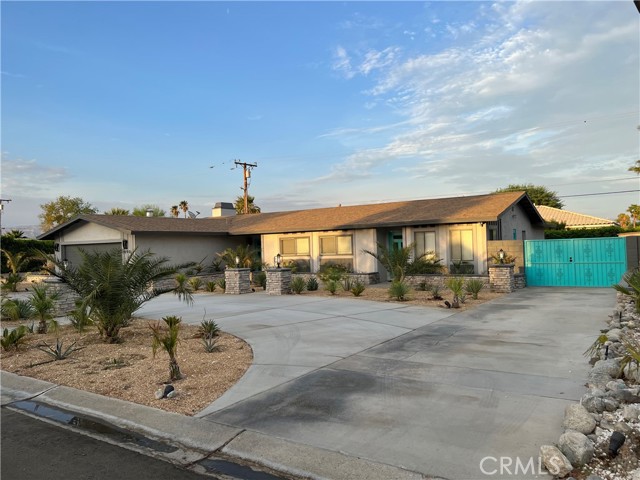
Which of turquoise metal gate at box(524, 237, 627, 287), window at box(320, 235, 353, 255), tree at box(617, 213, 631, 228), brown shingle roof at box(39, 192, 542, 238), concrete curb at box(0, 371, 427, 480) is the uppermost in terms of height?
tree at box(617, 213, 631, 228)

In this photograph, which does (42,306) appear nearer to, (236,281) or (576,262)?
(236,281)

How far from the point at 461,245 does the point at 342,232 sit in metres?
6.23

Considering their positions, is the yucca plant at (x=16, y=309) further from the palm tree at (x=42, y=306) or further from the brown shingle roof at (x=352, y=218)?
the brown shingle roof at (x=352, y=218)

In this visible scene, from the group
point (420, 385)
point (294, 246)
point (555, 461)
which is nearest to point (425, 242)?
point (294, 246)

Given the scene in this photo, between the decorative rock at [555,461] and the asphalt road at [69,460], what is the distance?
2.93 metres

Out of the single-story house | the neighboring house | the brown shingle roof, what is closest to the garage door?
the single-story house

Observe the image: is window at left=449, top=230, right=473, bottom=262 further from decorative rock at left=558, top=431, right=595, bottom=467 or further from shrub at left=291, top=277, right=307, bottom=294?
decorative rock at left=558, top=431, right=595, bottom=467

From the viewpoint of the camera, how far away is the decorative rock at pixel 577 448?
3785 mm

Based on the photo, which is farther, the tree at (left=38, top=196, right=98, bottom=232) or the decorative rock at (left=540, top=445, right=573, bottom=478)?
the tree at (left=38, top=196, right=98, bottom=232)

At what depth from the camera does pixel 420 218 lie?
21.2m

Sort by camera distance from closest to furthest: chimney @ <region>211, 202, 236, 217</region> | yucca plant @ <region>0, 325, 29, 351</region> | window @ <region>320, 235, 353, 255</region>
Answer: yucca plant @ <region>0, 325, 29, 351</region> < window @ <region>320, 235, 353, 255</region> < chimney @ <region>211, 202, 236, 217</region>

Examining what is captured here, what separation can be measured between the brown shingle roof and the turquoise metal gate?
8.21 feet

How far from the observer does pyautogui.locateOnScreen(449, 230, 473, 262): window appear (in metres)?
20.4

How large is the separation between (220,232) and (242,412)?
2268 cm
